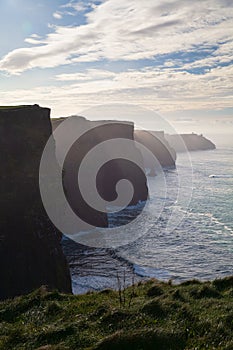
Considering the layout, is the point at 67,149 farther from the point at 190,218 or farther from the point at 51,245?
the point at 51,245

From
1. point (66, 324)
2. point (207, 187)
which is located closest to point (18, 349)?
point (66, 324)

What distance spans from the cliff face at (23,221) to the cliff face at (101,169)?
106 ft

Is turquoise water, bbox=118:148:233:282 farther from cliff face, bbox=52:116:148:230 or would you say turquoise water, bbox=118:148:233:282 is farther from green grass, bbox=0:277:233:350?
green grass, bbox=0:277:233:350

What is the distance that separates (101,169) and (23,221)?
2346 inches

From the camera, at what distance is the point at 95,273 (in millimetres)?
42188

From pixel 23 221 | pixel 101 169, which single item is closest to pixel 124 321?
pixel 23 221

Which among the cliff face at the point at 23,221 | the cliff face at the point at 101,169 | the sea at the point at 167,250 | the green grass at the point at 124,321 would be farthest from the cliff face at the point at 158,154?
the green grass at the point at 124,321

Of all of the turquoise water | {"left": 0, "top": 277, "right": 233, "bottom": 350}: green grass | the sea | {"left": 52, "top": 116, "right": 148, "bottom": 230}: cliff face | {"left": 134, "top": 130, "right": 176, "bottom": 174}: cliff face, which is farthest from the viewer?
{"left": 134, "top": 130, "right": 176, "bottom": 174}: cliff face

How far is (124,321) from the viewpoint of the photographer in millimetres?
12445

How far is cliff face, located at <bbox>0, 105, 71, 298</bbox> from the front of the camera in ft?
109

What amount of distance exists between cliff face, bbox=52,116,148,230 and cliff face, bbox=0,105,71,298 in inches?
1274

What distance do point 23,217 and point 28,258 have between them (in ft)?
13.2

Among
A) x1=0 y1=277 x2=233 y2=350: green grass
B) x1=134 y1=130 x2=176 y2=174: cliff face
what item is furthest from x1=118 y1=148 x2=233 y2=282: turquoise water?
x1=134 y1=130 x2=176 y2=174: cliff face

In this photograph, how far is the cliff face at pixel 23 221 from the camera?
33.2 meters
